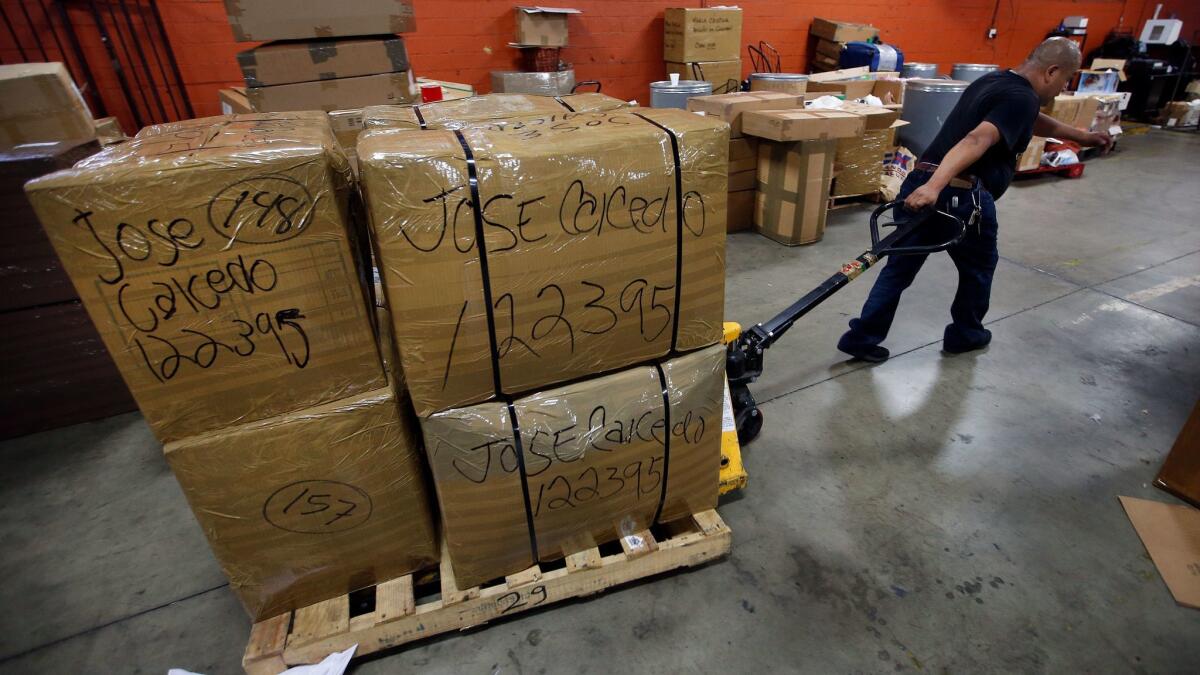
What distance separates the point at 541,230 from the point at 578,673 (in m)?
1.21

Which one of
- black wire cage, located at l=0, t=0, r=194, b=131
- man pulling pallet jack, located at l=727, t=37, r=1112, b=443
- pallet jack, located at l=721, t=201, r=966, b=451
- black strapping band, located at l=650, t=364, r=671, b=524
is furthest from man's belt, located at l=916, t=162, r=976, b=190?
black wire cage, located at l=0, t=0, r=194, b=131

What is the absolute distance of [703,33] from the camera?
5.38 meters

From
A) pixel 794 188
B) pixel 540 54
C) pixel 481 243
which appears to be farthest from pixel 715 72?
pixel 481 243

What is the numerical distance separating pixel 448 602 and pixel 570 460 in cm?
55

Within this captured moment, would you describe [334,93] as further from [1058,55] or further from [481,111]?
[1058,55]

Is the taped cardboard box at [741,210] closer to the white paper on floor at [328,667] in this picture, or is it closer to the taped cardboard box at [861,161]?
the taped cardboard box at [861,161]

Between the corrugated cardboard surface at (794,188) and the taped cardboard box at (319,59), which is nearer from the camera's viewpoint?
the taped cardboard box at (319,59)

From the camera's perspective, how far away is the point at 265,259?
114 cm

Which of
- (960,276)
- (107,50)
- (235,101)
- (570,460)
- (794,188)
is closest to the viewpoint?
(570,460)

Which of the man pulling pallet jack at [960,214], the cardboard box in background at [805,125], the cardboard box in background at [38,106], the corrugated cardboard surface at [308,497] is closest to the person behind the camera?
the corrugated cardboard surface at [308,497]

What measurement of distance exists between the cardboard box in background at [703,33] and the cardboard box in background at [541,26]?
1.12 m

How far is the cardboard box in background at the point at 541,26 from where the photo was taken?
4.70 meters

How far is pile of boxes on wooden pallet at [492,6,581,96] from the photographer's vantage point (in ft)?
15.4

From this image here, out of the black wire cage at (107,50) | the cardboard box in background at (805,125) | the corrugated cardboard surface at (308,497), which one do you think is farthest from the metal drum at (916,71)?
the corrugated cardboard surface at (308,497)
